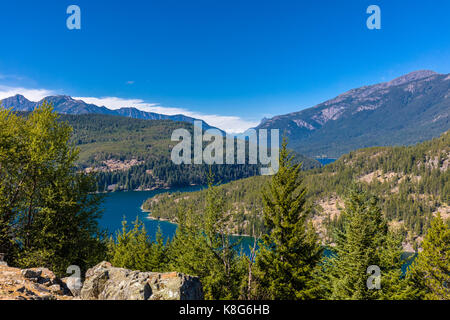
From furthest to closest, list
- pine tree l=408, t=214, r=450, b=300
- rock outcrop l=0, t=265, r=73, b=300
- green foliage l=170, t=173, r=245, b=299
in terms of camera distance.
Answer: pine tree l=408, t=214, r=450, b=300, green foliage l=170, t=173, r=245, b=299, rock outcrop l=0, t=265, r=73, b=300

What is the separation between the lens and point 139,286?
12.2 m

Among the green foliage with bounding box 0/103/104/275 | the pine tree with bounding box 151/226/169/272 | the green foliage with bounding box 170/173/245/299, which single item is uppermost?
the green foliage with bounding box 0/103/104/275

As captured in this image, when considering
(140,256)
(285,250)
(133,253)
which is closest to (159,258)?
(140,256)

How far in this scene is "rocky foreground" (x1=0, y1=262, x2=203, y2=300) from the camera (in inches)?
463

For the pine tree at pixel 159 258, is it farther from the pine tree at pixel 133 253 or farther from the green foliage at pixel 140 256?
the pine tree at pixel 133 253

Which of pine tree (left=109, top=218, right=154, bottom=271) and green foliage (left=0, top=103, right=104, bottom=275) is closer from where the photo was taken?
green foliage (left=0, top=103, right=104, bottom=275)

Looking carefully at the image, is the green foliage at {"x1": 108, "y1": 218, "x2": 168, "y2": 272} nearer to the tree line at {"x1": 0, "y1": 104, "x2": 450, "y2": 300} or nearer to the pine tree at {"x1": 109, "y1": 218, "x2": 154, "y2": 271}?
the pine tree at {"x1": 109, "y1": 218, "x2": 154, "y2": 271}

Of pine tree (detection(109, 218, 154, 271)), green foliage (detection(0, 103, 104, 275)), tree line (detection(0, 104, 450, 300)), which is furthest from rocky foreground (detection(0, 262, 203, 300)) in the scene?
pine tree (detection(109, 218, 154, 271))

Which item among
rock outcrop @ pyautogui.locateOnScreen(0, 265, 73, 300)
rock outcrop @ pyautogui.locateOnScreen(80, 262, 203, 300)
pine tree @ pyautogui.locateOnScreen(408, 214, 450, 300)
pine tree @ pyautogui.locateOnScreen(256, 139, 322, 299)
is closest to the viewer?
rock outcrop @ pyautogui.locateOnScreen(0, 265, 73, 300)

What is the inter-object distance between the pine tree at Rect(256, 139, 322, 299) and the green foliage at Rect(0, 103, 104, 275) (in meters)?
17.4

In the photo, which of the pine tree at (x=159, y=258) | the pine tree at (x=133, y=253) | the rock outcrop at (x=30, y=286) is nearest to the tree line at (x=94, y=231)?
the rock outcrop at (x=30, y=286)
